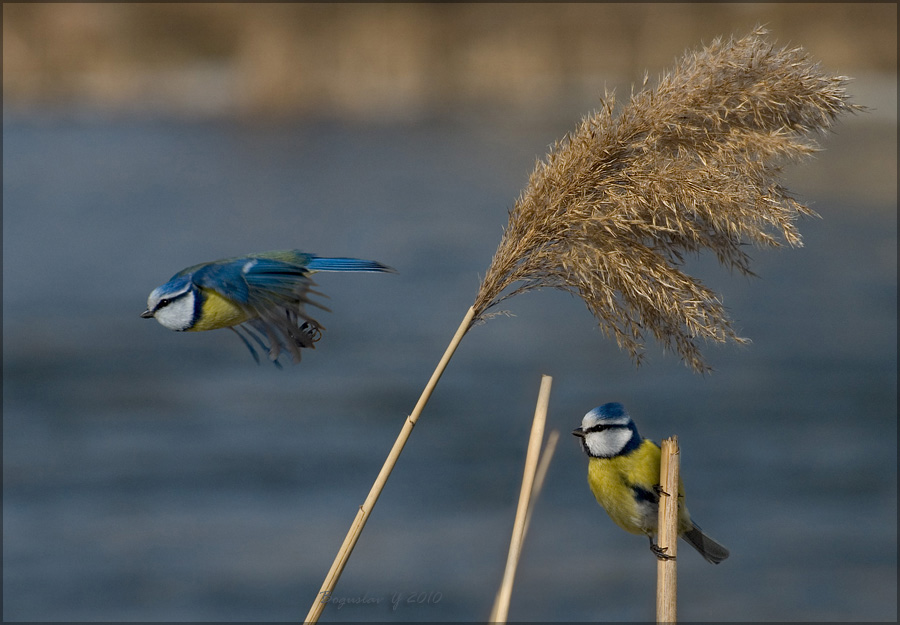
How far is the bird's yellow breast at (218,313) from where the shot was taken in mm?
1368

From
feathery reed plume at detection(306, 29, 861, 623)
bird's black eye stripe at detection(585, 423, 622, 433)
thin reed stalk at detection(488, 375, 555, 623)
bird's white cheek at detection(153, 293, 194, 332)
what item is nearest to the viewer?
bird's white cheek at detection(153, 293, 194, 332)

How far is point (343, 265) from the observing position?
1.47m

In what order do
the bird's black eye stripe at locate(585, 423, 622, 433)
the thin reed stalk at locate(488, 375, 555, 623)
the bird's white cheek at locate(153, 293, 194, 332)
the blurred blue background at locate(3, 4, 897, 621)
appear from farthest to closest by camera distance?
the blurred blue background at locate(3, 4, 897, 621) < the bird's black eye stripe at locate(585, 423, 622, 433) < the thin reed stalk at locate(488, 375, 555, 623) < the bird's white cheek at locate(153, 293, 194, 332)

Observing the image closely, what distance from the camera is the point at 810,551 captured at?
28.5 feet

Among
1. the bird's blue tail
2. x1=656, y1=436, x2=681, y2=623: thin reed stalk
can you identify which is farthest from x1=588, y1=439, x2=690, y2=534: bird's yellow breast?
the bird's blue tail

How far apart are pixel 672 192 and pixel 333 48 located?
81.9 feet

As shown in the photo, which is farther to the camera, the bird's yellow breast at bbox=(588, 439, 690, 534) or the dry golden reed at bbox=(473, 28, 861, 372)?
the bird's yellow breast at bbox=(588, 439, 690, 534)

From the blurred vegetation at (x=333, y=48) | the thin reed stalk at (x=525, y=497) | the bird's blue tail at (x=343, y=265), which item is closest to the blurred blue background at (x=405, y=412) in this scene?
the thin reed stalk at (x=525, y=497)

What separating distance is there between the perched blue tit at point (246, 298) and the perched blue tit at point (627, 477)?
3.67ft

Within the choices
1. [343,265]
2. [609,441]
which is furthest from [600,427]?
[343,265]

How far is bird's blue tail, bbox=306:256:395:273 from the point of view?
1431mm

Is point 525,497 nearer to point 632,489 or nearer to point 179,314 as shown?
point 632,489

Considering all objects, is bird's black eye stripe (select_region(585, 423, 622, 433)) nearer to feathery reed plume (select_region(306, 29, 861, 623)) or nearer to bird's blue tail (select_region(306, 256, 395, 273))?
feathery reed plume (select_region(306, 29, 861, 623))

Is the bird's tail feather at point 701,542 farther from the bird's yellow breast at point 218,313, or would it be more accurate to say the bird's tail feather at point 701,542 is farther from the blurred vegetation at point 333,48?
the blurred vegetation at point 333,48
